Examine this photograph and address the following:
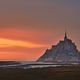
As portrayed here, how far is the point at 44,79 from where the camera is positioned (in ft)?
210

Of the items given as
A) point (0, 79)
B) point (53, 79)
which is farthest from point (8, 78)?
point (53, 79)

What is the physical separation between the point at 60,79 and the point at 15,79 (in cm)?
678

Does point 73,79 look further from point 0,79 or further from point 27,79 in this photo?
point 0,79

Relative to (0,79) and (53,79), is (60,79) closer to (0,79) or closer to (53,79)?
(53,79)

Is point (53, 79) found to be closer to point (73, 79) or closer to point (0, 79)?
point (73, 79)

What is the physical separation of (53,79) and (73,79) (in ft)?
11.3

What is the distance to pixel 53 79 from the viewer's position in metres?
64.1

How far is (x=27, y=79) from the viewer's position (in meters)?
63.0

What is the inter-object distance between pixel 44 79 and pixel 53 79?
139 cm

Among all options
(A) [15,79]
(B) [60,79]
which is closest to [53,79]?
(B) [60,79]

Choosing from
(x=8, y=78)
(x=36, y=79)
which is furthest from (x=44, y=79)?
(x=8, y=78)

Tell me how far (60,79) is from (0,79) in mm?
9026

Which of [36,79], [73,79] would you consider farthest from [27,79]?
[73,79]

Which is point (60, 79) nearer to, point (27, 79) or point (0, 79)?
point (27, 79)
